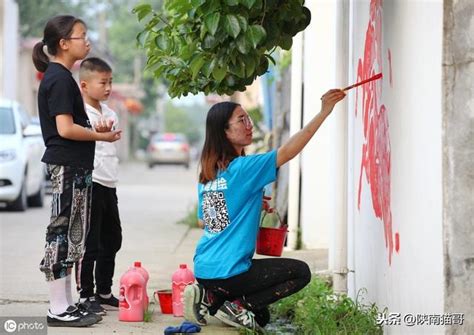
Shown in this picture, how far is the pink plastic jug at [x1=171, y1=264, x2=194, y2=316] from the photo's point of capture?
674 centimetres

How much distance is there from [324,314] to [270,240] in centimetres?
54

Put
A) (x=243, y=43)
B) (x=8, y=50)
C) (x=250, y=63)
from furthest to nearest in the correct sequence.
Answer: (x=8, y=50) → (x=250, y=63) → (x=243, y=43)

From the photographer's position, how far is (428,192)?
4.65 m

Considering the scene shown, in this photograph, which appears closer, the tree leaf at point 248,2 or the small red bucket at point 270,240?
the tree leaf at point 248,2

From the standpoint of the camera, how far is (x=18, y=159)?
49.1ft

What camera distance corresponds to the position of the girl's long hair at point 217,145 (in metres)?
6.07

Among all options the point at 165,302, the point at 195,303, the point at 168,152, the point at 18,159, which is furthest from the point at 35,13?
the point at 195,303

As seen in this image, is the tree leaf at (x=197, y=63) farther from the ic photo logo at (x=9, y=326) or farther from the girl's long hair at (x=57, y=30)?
the ic photo logo at (x=9, y=326)

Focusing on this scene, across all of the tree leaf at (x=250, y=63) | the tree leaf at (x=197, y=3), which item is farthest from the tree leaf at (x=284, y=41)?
the tree leaf at (x=197, y=3)


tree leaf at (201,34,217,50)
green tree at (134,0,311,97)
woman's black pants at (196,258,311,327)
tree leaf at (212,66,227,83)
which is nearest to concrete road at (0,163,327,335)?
woman's black pants at (196,258,311,327)

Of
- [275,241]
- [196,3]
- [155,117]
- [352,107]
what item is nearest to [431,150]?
[196,3]

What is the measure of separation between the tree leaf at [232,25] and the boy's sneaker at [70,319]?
2205 mm

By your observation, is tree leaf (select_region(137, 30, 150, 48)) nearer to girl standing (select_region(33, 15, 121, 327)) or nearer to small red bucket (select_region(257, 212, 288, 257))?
girl standing (select_region(33, 15, 121, 327))

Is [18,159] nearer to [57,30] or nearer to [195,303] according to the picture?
[57,30]
